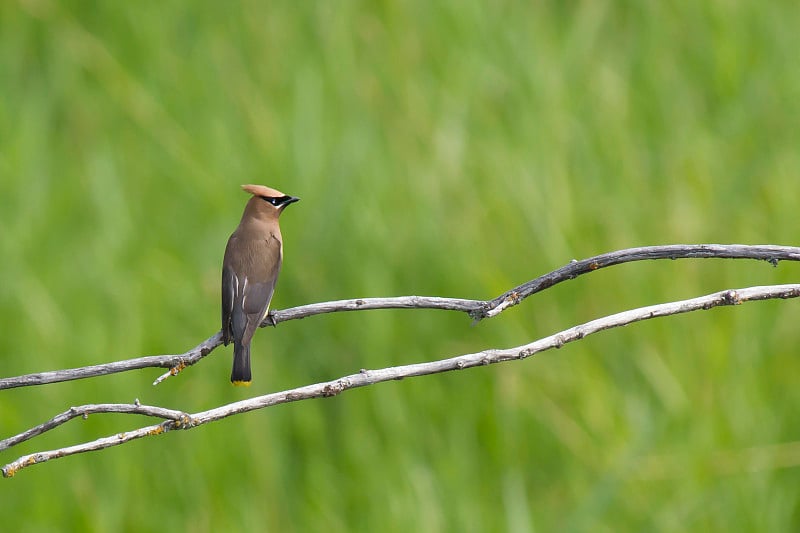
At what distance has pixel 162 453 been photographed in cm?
605

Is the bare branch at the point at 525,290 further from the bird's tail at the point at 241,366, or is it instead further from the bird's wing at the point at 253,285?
the bird's wing at the point at 253,285

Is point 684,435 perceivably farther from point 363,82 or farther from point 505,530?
point 363,82

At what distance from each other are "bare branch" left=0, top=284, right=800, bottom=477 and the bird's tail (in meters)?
1.36

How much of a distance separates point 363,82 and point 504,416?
264cm

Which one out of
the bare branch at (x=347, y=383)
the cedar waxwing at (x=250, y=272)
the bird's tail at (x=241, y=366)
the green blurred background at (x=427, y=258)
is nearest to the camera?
the bare branch at (x=347, y=383)

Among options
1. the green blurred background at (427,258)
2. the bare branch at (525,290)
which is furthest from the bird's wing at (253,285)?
the green blurred background at (427,258)

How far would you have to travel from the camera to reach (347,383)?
2438 mm

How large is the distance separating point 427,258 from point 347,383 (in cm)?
400

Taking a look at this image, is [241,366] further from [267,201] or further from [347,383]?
[347,383]

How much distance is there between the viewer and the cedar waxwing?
396 centimetres

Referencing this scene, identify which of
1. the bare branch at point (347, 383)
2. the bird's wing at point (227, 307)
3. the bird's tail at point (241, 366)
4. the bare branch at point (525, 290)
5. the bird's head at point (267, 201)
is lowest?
the bare branch at point (347, 383)

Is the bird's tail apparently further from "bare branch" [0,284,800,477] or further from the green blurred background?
the green blurred background

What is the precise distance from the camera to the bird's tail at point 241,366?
12.6 feet

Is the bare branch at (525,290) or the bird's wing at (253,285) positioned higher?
the bird's wing at (253,285)
